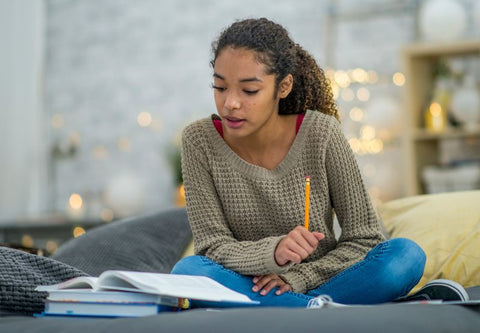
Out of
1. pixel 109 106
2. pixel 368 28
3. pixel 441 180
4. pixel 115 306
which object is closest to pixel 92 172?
pixel 109 106

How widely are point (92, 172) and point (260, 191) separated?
2925mm

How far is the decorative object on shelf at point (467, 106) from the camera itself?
127 inches

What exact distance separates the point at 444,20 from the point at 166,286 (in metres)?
2.60

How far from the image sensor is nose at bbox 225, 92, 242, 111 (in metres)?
1.43

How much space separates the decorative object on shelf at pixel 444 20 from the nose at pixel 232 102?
2.17 meters

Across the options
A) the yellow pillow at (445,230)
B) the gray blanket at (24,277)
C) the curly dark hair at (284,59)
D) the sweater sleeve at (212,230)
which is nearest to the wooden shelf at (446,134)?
the yellow pillow at (445,230)

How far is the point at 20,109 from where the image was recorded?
422 cm

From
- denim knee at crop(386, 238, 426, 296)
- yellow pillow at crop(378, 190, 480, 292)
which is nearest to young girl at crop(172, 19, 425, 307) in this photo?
denim knee at crop(386, 238, 426, 296)

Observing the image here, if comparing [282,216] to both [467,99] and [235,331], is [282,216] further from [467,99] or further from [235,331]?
[467,99]

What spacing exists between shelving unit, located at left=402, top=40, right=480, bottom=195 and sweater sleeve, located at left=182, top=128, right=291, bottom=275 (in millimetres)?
1905

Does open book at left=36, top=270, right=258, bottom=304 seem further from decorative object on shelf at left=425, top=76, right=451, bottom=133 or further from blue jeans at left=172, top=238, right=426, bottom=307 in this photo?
decorative object on shelf at left=425, top=76, right=451, bottom=133

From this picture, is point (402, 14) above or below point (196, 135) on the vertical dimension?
above

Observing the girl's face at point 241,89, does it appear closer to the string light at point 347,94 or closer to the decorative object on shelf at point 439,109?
the decorative object on shelf at point 439,109

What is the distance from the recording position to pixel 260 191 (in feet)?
5.17
